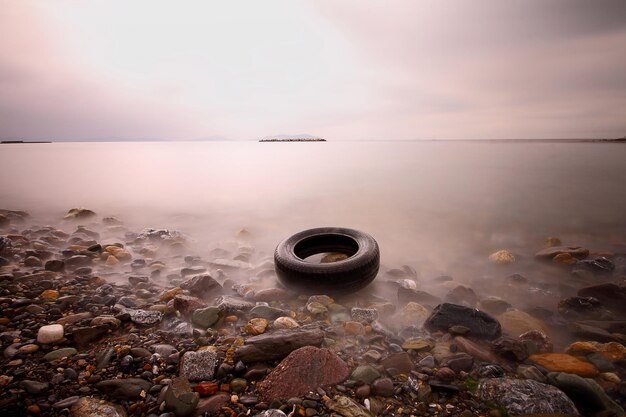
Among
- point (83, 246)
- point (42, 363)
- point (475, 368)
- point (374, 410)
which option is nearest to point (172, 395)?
point (42, 363)

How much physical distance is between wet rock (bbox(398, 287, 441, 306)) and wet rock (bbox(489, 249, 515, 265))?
354 centimetres

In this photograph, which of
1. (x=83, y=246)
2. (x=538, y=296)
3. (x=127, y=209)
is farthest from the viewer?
(x=127, y=209)

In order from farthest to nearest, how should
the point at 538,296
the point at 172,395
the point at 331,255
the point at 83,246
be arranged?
the point at 83,246
the point at 331,255
the point at 538,296
the point at 172,395

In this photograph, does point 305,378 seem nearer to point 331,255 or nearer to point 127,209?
point 331,255

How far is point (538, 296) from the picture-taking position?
22.7 feet

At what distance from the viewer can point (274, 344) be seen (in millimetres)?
4363

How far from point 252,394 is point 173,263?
21.1ft

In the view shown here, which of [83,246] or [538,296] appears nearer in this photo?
[538,296]

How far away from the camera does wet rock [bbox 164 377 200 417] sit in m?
3.40

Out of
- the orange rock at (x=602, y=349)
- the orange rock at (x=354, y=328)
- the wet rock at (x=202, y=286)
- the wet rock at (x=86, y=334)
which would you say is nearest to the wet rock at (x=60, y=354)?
the wet rock at (x=86, y=334)

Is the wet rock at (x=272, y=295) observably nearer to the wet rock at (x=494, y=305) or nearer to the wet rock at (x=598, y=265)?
the wet rock at (x=494, y=305)

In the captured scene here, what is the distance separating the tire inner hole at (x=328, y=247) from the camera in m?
8.52

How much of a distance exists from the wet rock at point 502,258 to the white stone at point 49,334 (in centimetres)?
1071

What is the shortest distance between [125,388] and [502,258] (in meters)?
9.95
